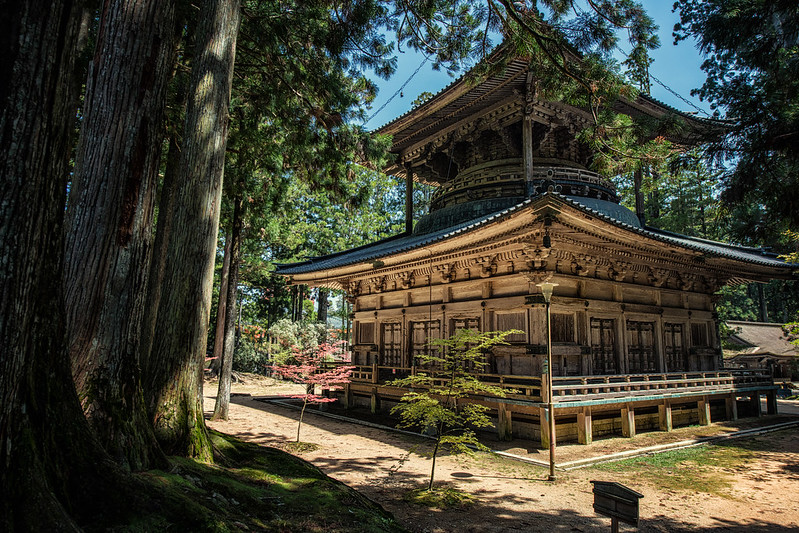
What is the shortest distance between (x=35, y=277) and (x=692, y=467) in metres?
10.2

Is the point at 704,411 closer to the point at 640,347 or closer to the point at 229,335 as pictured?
the point at 640,347

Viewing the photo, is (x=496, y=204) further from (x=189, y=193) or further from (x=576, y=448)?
(x=189, y=193)

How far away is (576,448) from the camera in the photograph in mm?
9352

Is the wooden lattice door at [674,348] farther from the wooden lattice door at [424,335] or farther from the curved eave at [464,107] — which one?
the wooden lattice door at [424,335]

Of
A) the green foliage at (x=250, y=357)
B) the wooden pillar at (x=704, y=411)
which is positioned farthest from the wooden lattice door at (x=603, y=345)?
the green foliage at (x=250, y=357)

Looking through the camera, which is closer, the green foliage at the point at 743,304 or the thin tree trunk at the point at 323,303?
the thin tree trunk at the point at 323,303

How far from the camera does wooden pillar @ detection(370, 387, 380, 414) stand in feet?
46.3

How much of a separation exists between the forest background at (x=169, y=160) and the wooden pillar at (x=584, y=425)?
500 cm

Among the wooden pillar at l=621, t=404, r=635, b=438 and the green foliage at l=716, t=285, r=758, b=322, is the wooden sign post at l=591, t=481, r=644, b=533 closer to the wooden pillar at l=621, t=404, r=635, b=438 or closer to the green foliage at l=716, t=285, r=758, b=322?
the wooden pillar at l=621, t=404, r=635, b=438

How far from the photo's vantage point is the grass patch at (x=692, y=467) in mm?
7156

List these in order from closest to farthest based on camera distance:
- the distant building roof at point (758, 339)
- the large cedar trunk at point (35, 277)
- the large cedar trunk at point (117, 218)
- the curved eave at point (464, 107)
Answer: the large cedar trunk at point (35, 277) → the large cedar trunk at point (117, 218) → the curved eave at point (464, 107) → the distant building roof at point (758, 339)

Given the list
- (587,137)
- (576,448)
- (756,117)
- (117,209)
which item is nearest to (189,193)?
(117,209)

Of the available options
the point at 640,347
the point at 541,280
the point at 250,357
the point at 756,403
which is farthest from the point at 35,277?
the point at 250,357

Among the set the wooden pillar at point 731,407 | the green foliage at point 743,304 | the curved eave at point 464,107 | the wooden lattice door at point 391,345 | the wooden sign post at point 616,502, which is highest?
the curved eave at point 464,107
